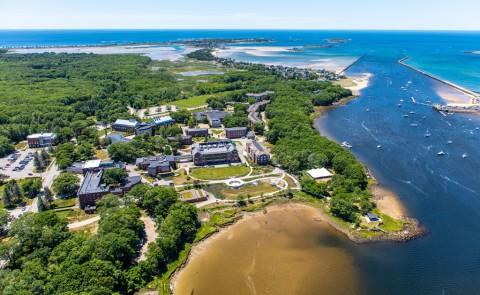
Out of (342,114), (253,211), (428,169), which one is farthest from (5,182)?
(342,114)

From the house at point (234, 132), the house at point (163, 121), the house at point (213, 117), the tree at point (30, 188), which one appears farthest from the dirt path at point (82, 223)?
the house at point (213, 117)

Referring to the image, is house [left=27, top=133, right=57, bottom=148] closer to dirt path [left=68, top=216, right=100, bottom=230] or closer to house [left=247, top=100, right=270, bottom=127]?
dirt path [left=68, top=216, right=100, bottom=230]

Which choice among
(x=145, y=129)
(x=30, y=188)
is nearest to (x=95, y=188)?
(x=30, y=188)

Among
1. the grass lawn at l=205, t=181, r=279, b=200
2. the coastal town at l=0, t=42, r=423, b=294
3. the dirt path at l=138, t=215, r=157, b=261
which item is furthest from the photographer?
the grass lawn at l=205, t=181, r=279, b=200

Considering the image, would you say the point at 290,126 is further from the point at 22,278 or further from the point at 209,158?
the point at 22,278

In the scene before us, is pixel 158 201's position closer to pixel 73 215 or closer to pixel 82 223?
pixel 82 223

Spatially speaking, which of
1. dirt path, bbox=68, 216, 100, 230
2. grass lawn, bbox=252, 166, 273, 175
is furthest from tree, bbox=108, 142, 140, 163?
grass lawn, bbox=252, 166, 273, 175

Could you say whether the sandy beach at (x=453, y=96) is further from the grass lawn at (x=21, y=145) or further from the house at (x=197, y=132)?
the grass lawn at (x=21, y=145)
